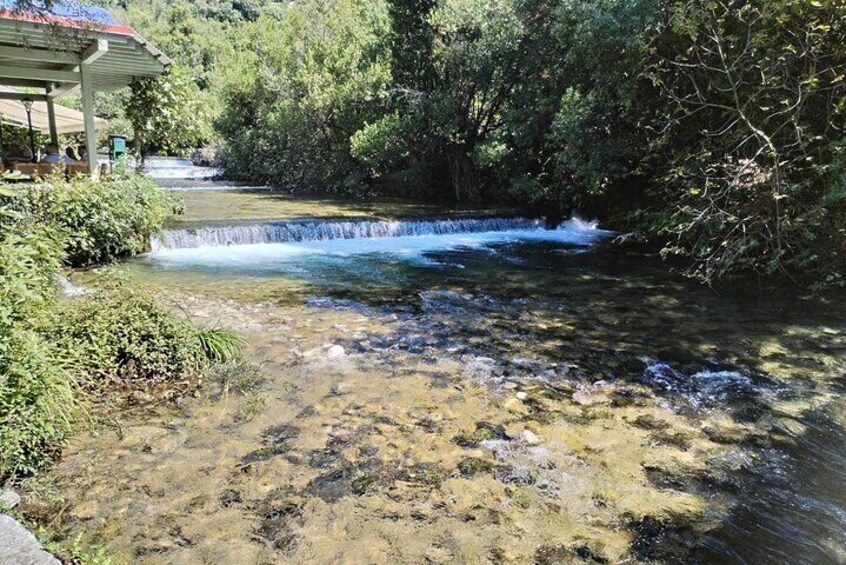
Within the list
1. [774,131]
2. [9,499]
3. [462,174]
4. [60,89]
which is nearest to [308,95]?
[462,174]

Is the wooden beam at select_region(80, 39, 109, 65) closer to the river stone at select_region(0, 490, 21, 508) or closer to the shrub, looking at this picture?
the shrub

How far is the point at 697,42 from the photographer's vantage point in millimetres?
9383

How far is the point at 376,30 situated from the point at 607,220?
12563mm

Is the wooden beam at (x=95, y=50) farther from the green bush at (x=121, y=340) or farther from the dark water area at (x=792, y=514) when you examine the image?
the dark water area at (x=792, y=514)

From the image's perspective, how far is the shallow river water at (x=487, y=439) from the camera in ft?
10.5

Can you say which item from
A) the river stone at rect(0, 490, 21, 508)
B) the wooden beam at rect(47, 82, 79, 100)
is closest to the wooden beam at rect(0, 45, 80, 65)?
the wooden beam at rect(47, 82, 79, 100)

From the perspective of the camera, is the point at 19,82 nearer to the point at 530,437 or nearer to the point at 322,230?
the point at 322,230

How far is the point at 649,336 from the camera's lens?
21.9 ft

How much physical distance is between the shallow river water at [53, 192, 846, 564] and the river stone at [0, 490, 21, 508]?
0.31 metres

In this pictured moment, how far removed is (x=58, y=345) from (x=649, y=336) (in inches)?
241

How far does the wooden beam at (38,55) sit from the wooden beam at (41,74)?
553 mm

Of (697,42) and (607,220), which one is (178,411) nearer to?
(697,42)

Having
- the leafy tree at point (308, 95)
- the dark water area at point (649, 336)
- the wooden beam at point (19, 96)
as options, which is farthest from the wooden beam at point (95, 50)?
the leafy tree at point (308, 95)

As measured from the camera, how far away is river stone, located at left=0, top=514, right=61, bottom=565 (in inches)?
83.3
